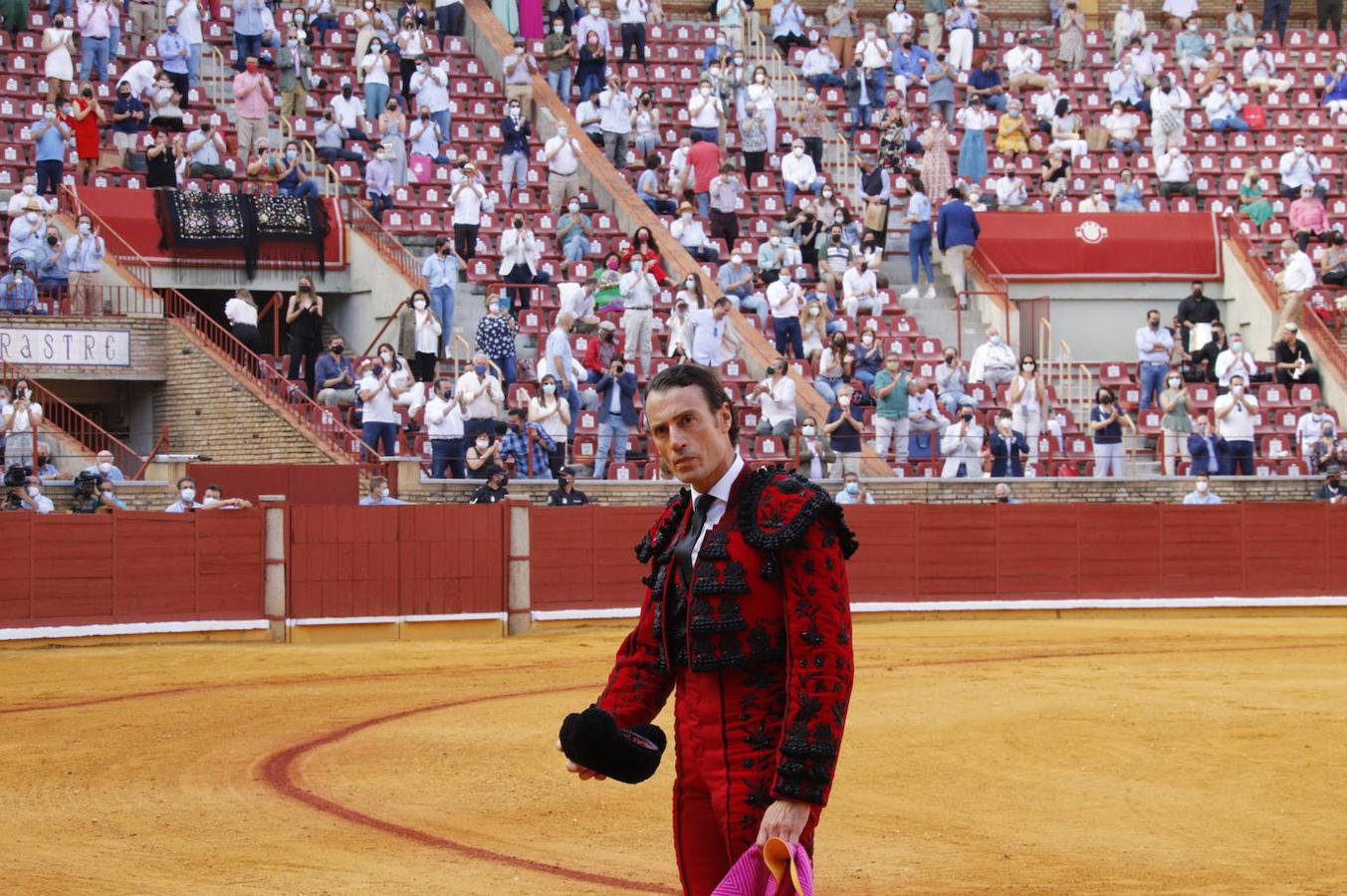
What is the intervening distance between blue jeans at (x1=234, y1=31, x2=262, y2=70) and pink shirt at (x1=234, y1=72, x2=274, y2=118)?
3.87ft

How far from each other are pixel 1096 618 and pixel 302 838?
14169 mm

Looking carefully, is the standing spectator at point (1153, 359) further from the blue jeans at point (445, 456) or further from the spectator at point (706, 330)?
the blue jeans at point (445, 456)

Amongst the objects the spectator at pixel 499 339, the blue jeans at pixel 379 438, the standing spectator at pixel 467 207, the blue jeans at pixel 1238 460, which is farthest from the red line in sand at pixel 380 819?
the blue jeans at pixel 1238 460

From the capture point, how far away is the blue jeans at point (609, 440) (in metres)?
20.2

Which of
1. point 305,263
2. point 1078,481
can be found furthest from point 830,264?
point 305,263

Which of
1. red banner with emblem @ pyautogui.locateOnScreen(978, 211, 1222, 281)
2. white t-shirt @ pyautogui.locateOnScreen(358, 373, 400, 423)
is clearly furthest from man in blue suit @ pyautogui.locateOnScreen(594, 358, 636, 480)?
red banner with emblem @ pyautogui.locateOnScreen(978, 211, 1222, 281)

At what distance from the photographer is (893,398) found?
68.5ft

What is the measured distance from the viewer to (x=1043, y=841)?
27.4 ft

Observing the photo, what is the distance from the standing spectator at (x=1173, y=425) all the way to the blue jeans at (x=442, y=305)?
7.65 m

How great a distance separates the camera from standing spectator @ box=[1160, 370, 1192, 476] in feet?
71.9

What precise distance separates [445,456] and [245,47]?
307 inches

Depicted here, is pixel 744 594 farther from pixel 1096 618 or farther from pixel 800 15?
pixel 800 15

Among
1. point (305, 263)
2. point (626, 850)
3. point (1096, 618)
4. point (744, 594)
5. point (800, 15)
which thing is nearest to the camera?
point (744, 594)

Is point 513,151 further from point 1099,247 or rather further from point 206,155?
point 1099,247
